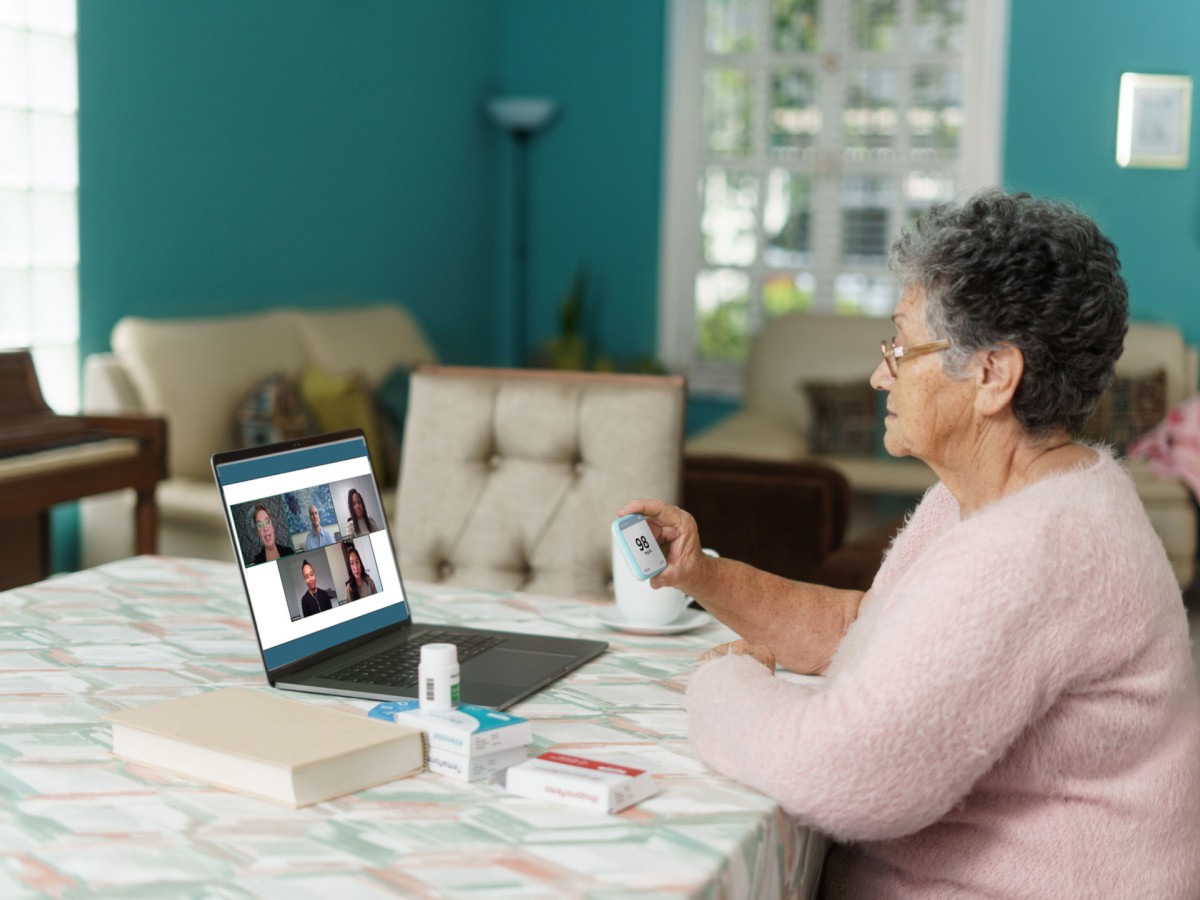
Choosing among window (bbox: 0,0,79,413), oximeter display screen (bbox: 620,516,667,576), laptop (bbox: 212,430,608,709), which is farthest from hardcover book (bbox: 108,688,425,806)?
window (bbox: 0,0,79,413)

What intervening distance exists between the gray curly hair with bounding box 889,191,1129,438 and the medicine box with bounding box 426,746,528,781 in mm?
531

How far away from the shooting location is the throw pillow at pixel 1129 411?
4.78 m

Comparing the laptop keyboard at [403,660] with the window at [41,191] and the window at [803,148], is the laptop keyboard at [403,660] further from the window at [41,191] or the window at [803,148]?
the window at [803,148]

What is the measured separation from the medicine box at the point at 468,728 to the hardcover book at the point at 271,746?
0.02m

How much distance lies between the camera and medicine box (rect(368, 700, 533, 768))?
1.08 m

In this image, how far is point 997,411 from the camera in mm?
1239

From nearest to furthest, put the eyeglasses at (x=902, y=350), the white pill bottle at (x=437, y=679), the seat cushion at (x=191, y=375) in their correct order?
the white pill bottle at (x=437, y=679) → the eyeglasses at (x=902, y=350) → the seat cushion at (x=191, y=375)

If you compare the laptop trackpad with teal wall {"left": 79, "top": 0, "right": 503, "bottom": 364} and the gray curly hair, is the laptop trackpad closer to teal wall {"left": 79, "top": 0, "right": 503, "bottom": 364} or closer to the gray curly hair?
the gray curly hair

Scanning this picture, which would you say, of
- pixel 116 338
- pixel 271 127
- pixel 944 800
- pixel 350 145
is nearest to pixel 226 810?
pixel 944 800

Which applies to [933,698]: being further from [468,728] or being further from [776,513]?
[776,513]

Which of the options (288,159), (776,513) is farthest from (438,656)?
(288,159)

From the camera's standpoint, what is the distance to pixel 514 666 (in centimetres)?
140

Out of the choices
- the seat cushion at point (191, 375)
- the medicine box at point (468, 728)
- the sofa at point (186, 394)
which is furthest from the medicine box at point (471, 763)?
the seat cushion at point (191, 375)

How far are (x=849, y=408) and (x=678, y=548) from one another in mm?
3666
